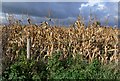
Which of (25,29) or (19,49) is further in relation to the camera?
(25,29)

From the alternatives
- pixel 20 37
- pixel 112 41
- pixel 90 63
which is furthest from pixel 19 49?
pixel 112 41

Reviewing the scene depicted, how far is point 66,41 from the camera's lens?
11.8 meters

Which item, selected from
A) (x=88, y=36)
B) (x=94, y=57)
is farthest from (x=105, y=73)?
(x=88, y=36)

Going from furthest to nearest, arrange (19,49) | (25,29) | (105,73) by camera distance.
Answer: (25,29), (19,49), (105,73)

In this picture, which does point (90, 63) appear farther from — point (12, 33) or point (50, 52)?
point (12, 33)

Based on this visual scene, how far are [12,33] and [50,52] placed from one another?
4.57 ft

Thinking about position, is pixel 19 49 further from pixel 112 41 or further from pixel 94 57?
pixel 112 41

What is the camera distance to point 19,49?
36.7 feet

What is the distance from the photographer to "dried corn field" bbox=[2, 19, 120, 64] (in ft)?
36.9

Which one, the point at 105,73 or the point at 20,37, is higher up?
the point at 20,37

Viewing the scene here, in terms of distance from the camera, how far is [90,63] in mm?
10555

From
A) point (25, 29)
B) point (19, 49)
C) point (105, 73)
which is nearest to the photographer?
point (105, 73)

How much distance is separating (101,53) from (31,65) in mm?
2579

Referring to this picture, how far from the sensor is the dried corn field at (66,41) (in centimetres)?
1125
